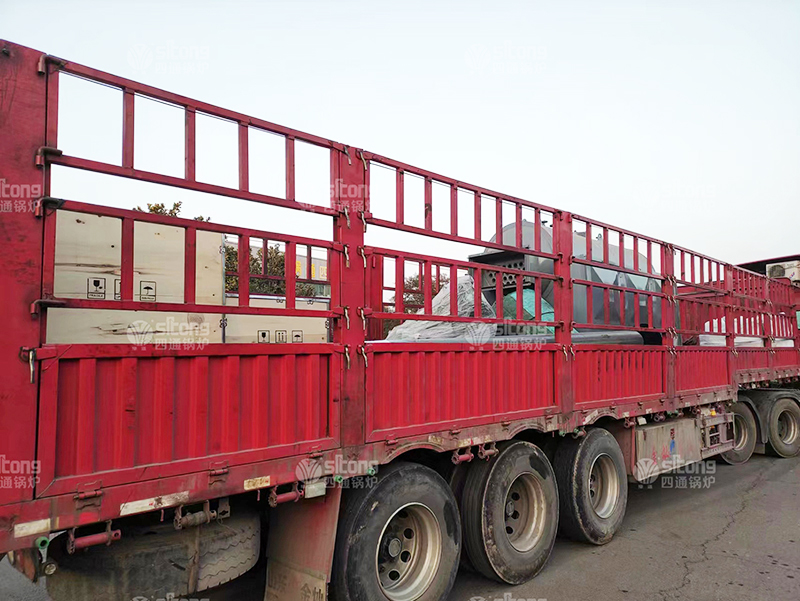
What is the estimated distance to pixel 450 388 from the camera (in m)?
3.89

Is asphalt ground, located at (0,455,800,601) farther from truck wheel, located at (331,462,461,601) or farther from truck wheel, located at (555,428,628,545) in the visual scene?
truck wheel, located at (331,462,461,601)

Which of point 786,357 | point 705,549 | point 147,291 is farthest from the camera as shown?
point 786,357

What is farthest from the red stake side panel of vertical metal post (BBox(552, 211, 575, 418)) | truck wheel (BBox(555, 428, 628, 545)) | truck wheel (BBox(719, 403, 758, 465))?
truck wheel (BBox(719, 403, 758, 465))

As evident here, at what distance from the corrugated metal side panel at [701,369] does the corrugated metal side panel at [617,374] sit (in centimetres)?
55

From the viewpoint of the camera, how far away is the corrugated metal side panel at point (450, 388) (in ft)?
11.5

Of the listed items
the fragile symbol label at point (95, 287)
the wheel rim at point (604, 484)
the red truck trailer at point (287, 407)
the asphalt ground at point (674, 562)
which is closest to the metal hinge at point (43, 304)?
the red truck trailer at point (287, 407)

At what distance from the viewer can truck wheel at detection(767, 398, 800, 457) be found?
9477mm

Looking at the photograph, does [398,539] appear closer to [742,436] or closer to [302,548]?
[302,548]

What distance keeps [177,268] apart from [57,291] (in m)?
0.69

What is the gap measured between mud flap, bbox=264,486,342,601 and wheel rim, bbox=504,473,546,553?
1.89m

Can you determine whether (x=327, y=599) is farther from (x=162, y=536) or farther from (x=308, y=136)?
(x=308, y=136)

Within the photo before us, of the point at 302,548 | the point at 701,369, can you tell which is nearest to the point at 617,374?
the point at 701,369

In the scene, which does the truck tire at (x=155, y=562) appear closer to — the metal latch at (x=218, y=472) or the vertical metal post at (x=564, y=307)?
the metal latch at (x=218, y=472)

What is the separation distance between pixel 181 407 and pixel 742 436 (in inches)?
381
